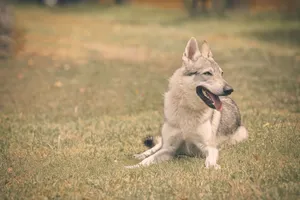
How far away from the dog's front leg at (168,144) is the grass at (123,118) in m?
0.21

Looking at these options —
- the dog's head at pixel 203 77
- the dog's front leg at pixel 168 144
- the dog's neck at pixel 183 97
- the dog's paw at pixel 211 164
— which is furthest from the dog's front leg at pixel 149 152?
→ the dog's head at pixel 203 77

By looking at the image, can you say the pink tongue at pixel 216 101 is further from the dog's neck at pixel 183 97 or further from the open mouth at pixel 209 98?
the dog's neck at pixel 183 97

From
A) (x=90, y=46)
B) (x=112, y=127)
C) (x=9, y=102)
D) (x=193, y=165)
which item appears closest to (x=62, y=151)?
(x=112, y=127)

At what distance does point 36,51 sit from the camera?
54.9 feet

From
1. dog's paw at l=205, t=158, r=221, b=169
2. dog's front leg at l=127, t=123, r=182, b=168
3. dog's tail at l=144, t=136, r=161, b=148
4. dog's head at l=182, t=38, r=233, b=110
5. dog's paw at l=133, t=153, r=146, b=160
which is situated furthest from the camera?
dog's tail at l=144, t=136, r=161, b=148

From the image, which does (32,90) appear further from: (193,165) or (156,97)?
(193,165)

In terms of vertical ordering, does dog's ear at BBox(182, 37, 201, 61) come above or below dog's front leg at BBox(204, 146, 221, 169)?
above

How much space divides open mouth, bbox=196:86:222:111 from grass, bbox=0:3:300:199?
712mm

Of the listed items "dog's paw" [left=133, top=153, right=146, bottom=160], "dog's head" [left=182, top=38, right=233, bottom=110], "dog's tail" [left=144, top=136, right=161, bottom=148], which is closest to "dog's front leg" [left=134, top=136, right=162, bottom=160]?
"dog's paw" [left=133, top=153, right=146, bottom=160]

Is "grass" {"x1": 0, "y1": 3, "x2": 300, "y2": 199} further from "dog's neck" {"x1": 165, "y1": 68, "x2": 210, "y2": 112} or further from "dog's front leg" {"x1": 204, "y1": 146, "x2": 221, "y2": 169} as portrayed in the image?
"dog's neck" {"x1": 165, "y1": 68, "x2": 210, "y2": 112}

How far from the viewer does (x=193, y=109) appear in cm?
622

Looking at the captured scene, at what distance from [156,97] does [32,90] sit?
2.98m

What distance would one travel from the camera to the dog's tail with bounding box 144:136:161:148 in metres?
6.99

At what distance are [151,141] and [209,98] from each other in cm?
134
